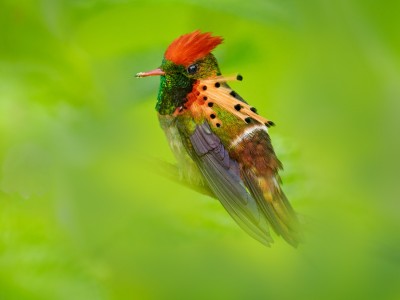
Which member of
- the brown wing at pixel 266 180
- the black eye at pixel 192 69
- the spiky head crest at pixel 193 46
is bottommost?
the brown wing at pixel 266 180

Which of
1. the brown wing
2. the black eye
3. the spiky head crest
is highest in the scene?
the spiky head crest

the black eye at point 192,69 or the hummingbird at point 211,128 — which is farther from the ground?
the black eye at point 192,69

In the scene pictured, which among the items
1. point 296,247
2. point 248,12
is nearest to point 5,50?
point 248,12

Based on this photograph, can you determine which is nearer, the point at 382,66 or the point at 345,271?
the point at 345,271

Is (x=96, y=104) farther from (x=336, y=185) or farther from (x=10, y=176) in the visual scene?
(x=336, y=185)

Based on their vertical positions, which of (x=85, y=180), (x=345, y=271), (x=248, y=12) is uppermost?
(x=248, y=12)

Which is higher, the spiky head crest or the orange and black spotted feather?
the spiky head crest
